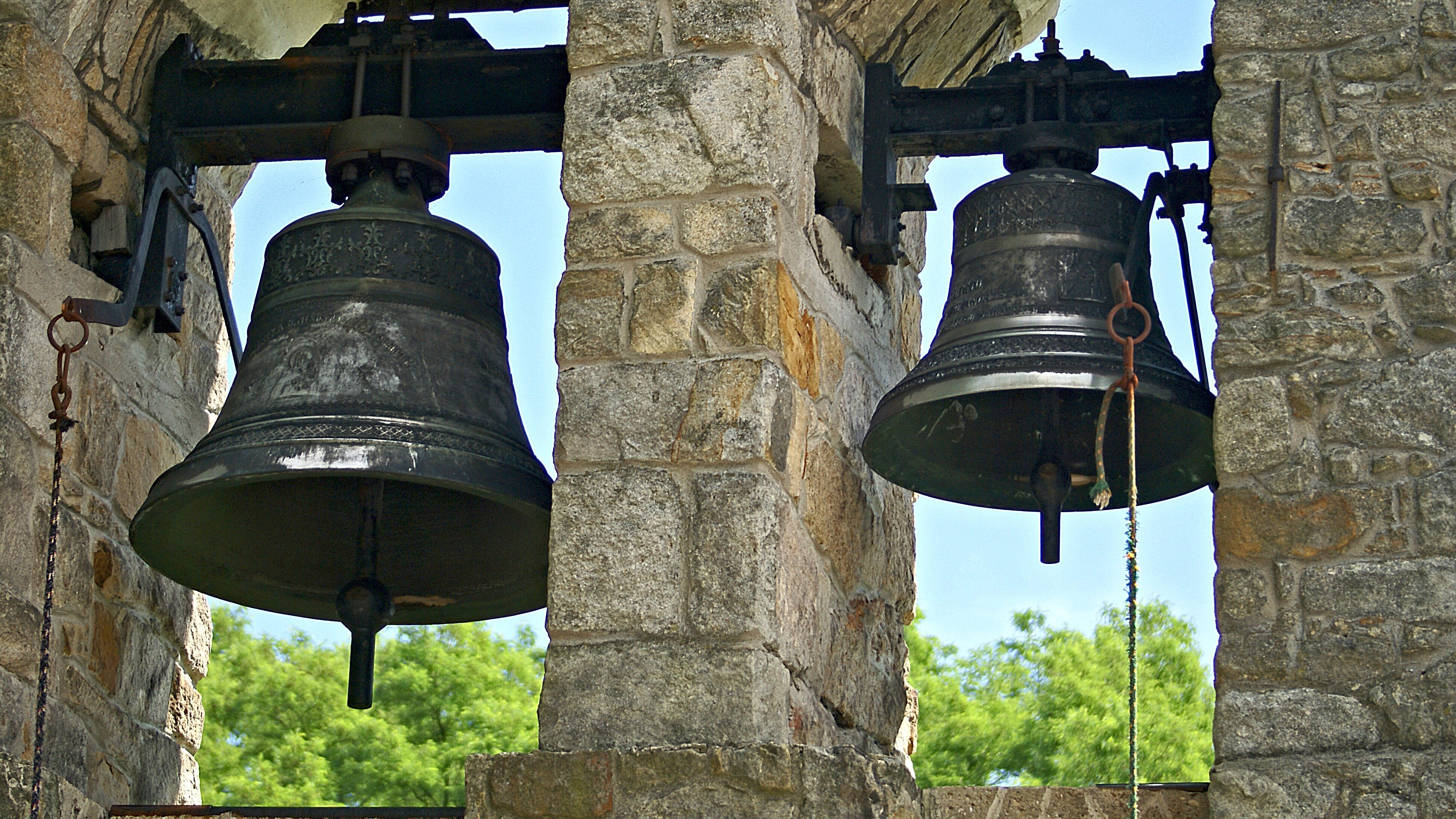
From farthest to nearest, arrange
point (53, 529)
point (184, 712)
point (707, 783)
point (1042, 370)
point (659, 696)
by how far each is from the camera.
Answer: point (184, 712) < point (1042, 370) < point (53, 529) < point (659, 696) < point (707, 783)

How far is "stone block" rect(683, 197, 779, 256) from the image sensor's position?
3844 millimetres

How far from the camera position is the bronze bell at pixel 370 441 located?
3.92 m

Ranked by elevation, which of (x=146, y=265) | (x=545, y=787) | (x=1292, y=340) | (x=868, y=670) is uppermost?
(x=146, y=265)

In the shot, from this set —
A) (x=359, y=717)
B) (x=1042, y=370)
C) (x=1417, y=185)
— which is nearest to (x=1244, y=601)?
(x=1042, y=370)

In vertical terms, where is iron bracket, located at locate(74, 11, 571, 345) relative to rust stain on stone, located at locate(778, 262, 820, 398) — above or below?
above

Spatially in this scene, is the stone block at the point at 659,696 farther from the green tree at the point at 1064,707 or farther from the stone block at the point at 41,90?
the green tree at the point at 1064,707

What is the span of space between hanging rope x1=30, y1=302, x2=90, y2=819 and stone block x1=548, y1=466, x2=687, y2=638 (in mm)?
882

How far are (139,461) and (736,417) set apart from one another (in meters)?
1.58

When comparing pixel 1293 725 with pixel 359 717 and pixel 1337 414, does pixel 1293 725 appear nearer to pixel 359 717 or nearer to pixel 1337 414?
pixel 1337 414

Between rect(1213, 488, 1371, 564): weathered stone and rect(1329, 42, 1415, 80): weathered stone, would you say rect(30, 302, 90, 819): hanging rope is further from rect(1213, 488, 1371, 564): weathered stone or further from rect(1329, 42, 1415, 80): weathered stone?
rect(1329, 42, 1415, 80): weathered stone

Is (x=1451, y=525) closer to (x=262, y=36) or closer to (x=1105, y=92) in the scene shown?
(x=1105, y=92)

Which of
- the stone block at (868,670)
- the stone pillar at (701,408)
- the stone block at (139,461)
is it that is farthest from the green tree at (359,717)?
the stone pillar at (701,408)

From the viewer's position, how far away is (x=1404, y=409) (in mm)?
3816

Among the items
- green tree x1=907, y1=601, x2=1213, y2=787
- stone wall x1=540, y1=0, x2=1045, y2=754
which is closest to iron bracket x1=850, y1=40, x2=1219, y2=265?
stone wall x1=540, y1=0, x2=1045, y2=754
